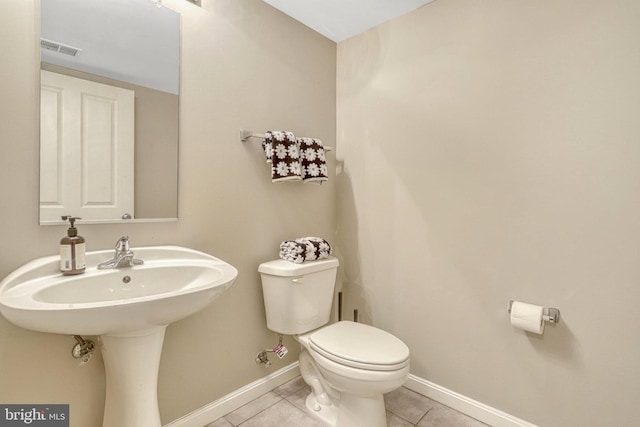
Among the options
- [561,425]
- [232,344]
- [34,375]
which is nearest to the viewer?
[34,375]

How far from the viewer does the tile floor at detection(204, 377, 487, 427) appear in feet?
4.94

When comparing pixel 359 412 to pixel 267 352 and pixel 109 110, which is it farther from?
pixel 109 110

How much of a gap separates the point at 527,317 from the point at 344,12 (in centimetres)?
187

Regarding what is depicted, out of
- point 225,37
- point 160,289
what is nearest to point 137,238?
point 160,289

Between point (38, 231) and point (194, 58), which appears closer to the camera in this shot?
point (38, 231)

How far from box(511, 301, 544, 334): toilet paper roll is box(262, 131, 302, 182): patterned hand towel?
1.23 metres

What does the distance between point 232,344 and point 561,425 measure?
5.12 ft

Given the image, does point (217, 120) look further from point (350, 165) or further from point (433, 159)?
point (433, 159)

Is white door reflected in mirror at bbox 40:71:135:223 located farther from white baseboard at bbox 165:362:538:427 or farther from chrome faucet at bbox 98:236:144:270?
white baseboard at bbox 165:362:538:427

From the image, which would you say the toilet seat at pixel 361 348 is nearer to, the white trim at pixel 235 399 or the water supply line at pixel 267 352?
the water supply line at pixel 267 352

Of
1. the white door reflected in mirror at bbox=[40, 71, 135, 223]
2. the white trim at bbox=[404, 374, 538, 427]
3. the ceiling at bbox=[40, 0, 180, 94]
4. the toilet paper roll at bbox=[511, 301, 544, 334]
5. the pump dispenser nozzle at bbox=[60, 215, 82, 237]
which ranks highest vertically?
the ceiling at bbox=[40, 0, 180, 94]

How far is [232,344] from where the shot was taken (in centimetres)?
159
